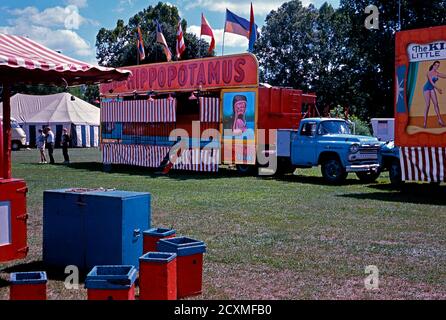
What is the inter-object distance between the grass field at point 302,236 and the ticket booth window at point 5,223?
477mm

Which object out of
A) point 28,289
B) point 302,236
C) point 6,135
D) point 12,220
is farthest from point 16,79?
point 302,236

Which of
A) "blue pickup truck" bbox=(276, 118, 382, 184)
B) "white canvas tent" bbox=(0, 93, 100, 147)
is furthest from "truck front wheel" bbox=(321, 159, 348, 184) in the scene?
"white canvas tent" bbox=(0, 93, 100, 147)

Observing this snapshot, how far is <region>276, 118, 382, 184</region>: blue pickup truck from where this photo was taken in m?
18.4

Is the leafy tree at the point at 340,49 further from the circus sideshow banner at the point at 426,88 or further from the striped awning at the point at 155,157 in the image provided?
the circus sideshow banner at the point at 426,88

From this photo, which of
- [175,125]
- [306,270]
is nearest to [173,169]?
[175,125]

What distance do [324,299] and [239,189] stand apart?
10914mm

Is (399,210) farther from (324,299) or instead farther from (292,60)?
(292,60)

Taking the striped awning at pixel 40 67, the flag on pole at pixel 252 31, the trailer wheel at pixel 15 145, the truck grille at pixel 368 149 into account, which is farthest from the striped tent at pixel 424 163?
the trailer wheel at pixel 15 145

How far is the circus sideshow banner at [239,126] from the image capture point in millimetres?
21188

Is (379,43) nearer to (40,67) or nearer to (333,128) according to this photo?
(333,128)

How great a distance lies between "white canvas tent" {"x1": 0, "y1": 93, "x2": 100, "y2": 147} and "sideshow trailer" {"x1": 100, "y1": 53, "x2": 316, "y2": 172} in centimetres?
2438

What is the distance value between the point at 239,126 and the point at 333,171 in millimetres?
4363

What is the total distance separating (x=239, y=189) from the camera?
1695cm

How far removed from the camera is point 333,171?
61.7ft
